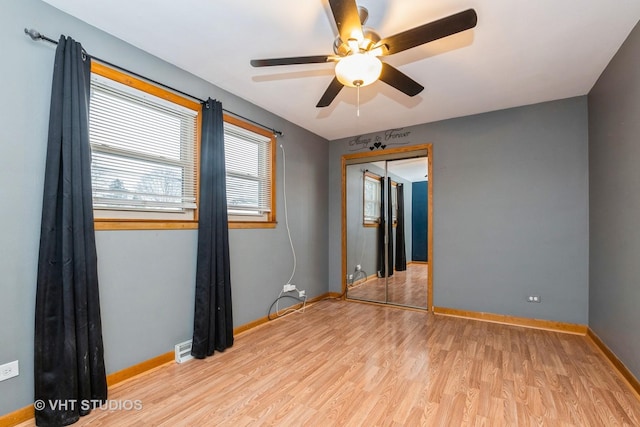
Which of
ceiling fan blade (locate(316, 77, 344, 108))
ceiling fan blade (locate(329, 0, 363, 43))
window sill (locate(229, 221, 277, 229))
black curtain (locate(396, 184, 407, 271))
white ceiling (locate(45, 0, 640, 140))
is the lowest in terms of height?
black curtain (locate(396, 184, 407, 271))

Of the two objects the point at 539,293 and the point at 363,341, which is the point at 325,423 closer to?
the point at 363,341

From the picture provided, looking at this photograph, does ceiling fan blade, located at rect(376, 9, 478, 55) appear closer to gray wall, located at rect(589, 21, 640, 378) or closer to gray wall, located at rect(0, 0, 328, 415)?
gray wall, located at rect(589, 21, 640, 378)

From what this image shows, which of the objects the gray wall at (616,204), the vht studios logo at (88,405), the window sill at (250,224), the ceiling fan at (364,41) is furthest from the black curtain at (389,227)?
the vht studios logo at (88,405)


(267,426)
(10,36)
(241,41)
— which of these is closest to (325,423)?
(267,426)

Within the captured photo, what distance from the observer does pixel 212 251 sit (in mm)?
2756

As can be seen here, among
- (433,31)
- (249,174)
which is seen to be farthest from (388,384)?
(249,174)

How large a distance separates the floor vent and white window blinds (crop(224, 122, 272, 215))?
52.2 inches

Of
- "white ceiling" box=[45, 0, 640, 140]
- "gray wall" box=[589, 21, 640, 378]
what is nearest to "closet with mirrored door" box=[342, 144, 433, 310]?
"white ceiling" box=[45, 0, 640, 140]

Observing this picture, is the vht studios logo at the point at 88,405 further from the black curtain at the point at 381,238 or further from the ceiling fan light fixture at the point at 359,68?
the black curtain at the point at 381,238

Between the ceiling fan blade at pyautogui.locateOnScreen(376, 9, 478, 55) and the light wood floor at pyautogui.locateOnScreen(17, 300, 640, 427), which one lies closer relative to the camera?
the ceiling fan blade at pyautogui.locateOnScreen(376, 9, 478, 55)

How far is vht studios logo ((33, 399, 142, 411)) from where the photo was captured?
1788mm

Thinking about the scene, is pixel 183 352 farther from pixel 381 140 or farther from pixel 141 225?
pixel 381 140

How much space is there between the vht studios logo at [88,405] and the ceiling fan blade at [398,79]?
9.13 ft

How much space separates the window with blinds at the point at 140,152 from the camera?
2.19 m
